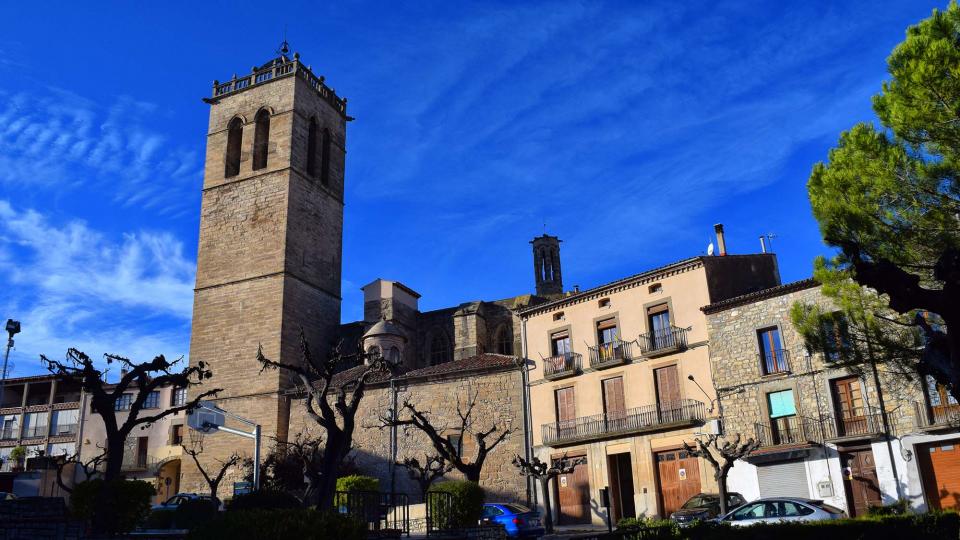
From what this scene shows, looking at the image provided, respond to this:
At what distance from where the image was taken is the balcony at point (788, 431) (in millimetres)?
22672

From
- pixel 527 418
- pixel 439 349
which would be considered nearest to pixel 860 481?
pixel 527 418

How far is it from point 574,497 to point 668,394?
506cm

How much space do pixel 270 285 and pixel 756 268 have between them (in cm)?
2225

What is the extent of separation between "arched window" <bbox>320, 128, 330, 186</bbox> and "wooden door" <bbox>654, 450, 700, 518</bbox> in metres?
25.2

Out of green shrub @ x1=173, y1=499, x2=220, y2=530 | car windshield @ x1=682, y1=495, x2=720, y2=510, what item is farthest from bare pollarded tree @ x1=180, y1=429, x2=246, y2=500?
car windshield @ x1=682, y1=495, x2=720, y2=510

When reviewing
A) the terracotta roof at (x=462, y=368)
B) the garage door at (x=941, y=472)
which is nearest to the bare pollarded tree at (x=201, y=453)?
the terracotta roof at (x=462, y=368)

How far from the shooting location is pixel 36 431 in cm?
4891

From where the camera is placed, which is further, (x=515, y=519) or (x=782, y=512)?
(x=515, y=519)

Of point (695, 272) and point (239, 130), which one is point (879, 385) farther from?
point (239, 130)

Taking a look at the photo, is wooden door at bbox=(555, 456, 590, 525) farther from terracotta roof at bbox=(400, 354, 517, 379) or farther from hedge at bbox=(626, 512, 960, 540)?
hedge at bbox=(626, 512, 960, 540)

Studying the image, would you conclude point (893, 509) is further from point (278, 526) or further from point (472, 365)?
point (472, 365)

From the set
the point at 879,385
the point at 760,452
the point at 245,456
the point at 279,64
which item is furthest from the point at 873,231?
the point at 279,64

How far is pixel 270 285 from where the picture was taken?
37969 millimetres

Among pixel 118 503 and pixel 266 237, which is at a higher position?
pixel 266 237
